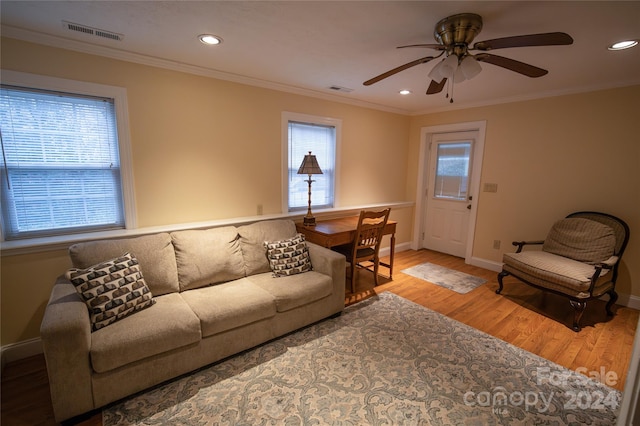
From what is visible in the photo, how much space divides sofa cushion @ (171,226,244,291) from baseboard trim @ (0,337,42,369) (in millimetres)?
1171

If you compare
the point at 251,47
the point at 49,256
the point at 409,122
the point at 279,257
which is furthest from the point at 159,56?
the point at 409,122

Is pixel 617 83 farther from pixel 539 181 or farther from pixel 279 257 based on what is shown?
pixel 279 257

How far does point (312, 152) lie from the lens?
3.99 meters

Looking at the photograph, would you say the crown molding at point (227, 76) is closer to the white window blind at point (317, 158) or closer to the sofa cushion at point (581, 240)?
the white window blind at point (317, 158)

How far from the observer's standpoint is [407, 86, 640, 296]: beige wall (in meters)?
3.16

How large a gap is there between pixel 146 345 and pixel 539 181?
180 inches

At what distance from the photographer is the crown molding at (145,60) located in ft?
6.99

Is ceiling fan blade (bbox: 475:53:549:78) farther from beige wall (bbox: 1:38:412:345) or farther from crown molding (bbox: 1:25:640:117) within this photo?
beige wall (bbox: 1:38:412:345)

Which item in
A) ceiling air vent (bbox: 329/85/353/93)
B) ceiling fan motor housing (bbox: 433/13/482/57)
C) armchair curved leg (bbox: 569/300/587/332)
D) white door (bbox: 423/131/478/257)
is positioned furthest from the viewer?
white door (bbox: 423/131/478/257)

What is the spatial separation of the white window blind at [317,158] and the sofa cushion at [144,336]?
82.0 inches

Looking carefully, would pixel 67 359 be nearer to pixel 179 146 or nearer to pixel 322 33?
pixel 179 146

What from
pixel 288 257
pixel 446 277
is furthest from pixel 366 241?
pixel 446 277

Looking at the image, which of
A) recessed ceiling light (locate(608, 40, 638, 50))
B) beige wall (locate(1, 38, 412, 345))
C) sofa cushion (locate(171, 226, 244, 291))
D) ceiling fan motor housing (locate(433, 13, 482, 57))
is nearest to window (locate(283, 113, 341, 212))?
beige wall (locate(1, 38, 412, 345))

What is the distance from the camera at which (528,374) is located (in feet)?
7.22
